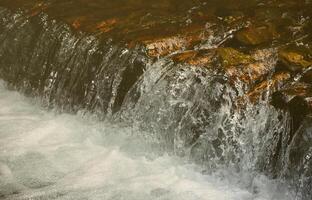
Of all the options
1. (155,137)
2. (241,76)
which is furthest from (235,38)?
(155,137)

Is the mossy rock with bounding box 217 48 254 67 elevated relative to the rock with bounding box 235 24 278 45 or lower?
lower

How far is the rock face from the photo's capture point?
5.10 metres

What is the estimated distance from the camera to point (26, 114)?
22.7 feet

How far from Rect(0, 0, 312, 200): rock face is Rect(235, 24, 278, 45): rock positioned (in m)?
0.01

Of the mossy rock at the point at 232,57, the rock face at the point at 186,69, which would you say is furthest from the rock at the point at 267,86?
the mossy rock at the point at 232,57

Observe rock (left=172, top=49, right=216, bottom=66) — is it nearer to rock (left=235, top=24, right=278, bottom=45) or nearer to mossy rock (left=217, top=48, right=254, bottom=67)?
mossy rock (left=217, top=48, right=254, bottom=67)

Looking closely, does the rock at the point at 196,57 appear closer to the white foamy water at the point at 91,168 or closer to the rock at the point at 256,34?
the rock at the point at 256,34

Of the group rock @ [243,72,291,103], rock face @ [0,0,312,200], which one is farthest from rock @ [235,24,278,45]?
rock @ [243,72,291,103]

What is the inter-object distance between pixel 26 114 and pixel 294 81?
3980 millimetres

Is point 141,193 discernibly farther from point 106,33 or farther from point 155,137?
point 106,33

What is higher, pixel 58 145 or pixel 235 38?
pixel 235 38

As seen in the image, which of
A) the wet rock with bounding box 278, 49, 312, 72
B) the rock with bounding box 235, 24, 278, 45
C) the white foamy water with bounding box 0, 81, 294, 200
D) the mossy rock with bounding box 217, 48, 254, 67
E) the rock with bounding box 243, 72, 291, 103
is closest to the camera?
the white foamy water with bounding box 0, 81, 294, 200

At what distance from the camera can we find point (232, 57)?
19.1 feet

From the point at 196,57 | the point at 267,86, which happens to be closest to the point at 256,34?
the point at 196,57
